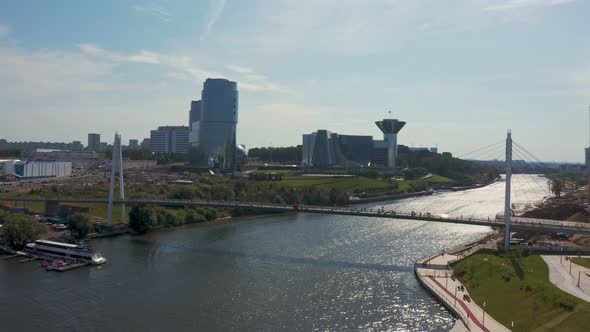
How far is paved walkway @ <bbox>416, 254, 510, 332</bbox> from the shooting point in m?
11.6

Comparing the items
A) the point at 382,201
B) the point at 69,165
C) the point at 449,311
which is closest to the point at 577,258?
the point at 449,311

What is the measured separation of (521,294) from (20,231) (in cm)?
1770

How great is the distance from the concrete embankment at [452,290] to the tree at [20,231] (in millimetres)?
14840

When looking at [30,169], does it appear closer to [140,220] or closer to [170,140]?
[140,220]

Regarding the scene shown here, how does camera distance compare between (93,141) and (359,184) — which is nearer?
(359,184)

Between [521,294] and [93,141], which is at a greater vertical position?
[93,141]

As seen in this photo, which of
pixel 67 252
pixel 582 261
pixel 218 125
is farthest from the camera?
pixel 218 125

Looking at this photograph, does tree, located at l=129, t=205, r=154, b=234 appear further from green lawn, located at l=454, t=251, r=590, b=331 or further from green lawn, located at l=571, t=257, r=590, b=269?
green lawn, located at l=571, t=257, r=590, b=269

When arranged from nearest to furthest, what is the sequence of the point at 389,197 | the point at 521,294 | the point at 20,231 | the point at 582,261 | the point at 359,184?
the point at 521,294, the point at 582,261, the point at 20,231, the point at 389,197, the point at 359,184

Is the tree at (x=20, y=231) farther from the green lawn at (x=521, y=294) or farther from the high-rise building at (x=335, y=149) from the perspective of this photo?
the high-rise building at (x=335, y=149)

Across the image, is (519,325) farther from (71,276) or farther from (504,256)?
(71,276)

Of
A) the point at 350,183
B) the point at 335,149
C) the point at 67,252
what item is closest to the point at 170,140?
the point at 335,149

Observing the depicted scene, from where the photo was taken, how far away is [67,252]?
17.7 metres

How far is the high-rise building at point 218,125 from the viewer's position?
186 feet
